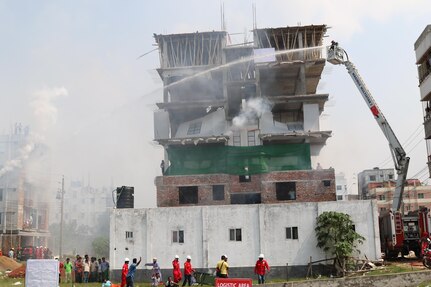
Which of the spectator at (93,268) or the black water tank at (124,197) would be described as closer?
the spectator at (93,268)

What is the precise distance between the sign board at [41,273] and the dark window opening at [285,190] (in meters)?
25.8

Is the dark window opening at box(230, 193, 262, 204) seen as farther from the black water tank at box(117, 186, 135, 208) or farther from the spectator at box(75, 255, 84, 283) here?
the spectator at box(75, 255, 84, 283)

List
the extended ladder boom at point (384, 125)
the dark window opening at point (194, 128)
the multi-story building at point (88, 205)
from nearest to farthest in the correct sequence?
the extended ladder boom at point (384, 125), the dark window opening at point (194, 128), the multi-story building at point (88, 205)

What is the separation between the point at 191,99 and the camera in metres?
48.0

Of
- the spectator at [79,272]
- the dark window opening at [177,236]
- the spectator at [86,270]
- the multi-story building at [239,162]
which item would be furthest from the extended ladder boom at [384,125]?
the spectator at [79,272]

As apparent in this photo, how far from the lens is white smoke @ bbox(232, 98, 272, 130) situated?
46.6 metres

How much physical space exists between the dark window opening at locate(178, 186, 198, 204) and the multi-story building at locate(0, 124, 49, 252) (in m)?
11.1

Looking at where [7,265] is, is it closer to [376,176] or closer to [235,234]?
[235,234]

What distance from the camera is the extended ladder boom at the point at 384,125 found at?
33.6m

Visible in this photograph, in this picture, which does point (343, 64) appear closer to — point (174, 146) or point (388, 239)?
point (388, 239)

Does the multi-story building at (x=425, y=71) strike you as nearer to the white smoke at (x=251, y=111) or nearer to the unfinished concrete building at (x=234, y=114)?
the unfinished concrete building at (x=234, y=114)

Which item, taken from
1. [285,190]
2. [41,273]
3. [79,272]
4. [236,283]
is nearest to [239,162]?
[285,190]

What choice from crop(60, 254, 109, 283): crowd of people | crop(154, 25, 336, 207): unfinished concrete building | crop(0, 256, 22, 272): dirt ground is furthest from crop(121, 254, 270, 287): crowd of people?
crop(0, 256, 22, 272): dirt ground

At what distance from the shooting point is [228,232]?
1275 inches
